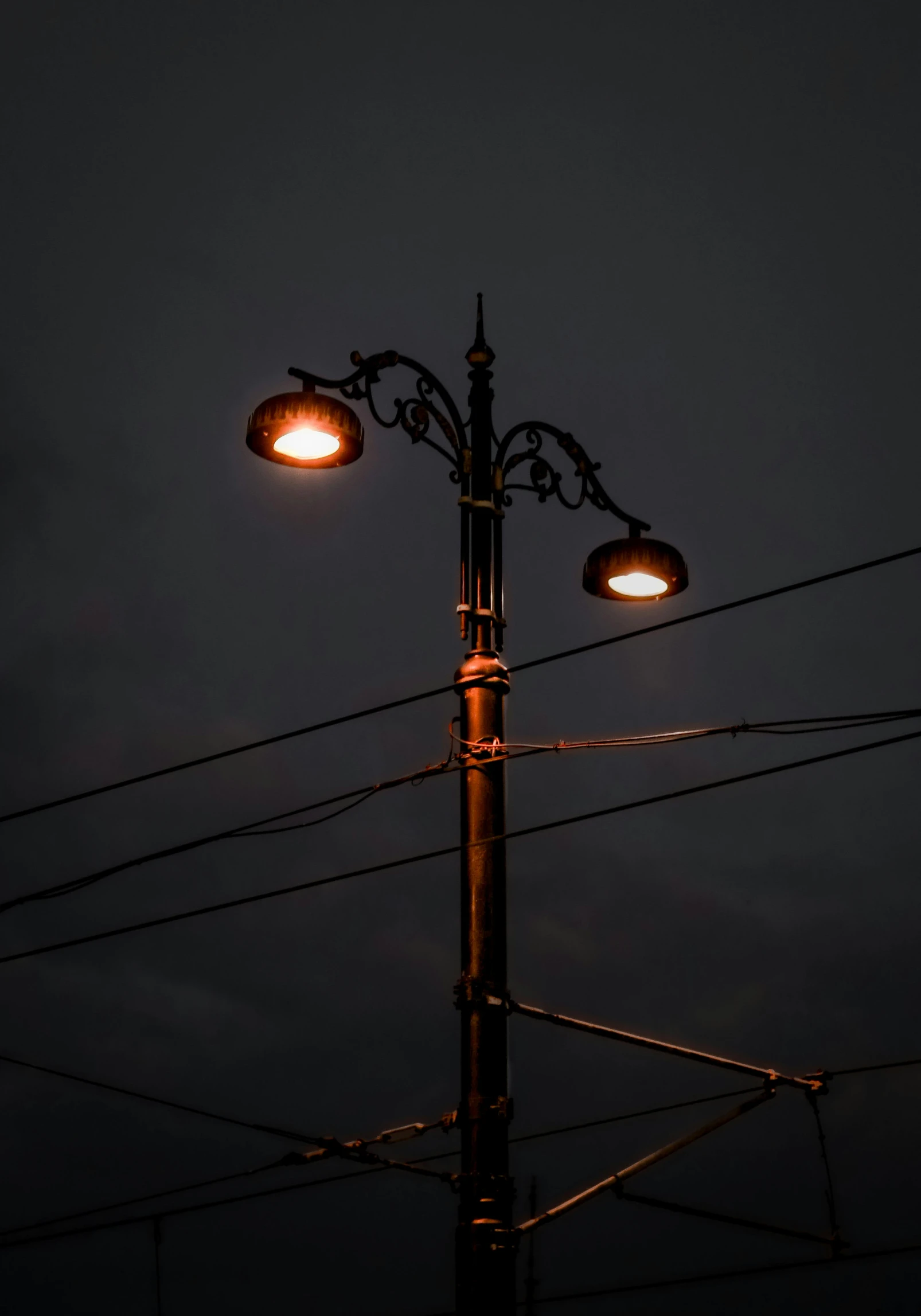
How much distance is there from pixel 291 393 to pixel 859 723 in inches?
160

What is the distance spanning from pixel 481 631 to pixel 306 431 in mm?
1693

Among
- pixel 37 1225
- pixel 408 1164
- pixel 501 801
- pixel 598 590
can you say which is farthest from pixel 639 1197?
pixel 37 1225

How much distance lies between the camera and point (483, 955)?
9.52 m

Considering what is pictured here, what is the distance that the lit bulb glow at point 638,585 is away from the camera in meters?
11.4

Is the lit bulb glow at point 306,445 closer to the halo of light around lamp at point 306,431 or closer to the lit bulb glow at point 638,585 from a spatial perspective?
the halo of light around lamp at point 306,431

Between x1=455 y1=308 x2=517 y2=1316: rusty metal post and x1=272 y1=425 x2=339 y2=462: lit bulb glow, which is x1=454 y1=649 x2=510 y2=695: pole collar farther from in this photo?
x1=272 y1=425 x2=339 y2=462: lit bulb glow

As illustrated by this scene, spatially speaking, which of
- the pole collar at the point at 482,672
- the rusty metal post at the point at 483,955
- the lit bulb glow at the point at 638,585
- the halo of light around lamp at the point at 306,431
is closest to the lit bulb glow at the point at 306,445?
the halo of light around lamp at the point at 306,431

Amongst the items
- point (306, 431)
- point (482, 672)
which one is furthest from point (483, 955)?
point (306, 431)

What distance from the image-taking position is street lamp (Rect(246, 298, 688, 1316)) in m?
9.09

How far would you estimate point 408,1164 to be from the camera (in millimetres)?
10086

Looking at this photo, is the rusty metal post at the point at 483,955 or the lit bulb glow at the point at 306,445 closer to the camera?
the rusty metal post at the point at 483,955

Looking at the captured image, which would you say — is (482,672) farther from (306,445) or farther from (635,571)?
(306,445)

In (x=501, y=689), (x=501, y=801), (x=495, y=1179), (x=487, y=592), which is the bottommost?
(x=495, y=1179)

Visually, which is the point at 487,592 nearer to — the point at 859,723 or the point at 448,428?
the point at 448,428
